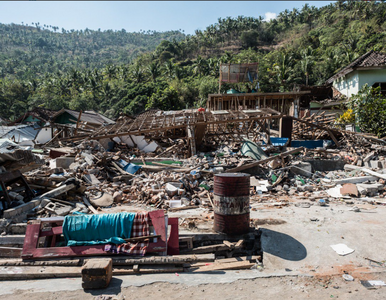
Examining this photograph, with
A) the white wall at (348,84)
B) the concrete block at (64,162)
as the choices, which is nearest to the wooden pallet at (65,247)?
the concrete block at (64,162)

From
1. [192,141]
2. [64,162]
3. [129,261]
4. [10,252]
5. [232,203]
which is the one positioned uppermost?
[192,141]

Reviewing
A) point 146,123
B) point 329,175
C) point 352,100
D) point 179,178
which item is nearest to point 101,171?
point 179,178

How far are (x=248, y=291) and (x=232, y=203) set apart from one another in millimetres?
1578

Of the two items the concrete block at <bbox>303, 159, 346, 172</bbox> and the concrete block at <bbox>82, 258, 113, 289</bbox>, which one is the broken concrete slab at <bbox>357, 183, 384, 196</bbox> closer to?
the concrete block at <bbox>303, 159, 346, 172</bbox>

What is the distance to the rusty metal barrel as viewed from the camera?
4.96m

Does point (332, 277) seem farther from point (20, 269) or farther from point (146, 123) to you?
point (146, 123)

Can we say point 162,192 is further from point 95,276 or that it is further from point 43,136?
point 43,136

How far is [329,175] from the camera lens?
1015 cm

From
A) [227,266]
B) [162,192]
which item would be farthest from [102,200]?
[227,266]

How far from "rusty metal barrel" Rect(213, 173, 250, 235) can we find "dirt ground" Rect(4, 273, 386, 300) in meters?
1.23

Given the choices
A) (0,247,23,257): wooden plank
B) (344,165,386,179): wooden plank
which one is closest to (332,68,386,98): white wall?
(344,165,386,179): wooden plank

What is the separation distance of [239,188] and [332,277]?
1.88m

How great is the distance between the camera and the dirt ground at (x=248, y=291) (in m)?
3.54

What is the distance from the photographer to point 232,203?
4.96 metres
